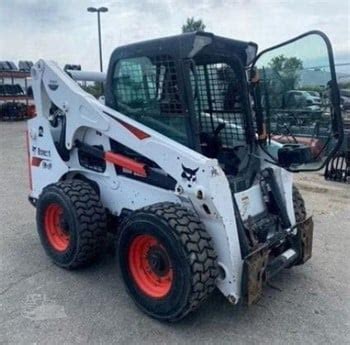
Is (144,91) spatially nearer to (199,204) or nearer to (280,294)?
(199,204)

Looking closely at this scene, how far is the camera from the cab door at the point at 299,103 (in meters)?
3.03

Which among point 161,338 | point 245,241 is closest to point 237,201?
point 245,241

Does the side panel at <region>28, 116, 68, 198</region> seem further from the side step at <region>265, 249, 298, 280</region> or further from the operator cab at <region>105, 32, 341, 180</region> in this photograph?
the side step at <region>265, 249, 298, 280</region>

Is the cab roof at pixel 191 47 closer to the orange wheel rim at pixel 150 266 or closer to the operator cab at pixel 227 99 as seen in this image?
the operator cab at pixel 227 99

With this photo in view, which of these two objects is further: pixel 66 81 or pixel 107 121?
Answer: pixel 66 81

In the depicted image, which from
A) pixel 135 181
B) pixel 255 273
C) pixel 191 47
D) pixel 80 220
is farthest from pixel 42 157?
pixel 255 273

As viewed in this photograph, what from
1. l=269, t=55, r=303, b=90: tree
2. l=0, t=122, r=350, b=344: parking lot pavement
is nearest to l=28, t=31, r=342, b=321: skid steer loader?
l=269, t=55, r=303, b=90: tree

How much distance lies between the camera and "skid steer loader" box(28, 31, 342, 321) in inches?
116

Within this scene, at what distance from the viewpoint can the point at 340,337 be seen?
2.92m

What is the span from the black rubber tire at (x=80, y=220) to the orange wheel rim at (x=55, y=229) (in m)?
0.11

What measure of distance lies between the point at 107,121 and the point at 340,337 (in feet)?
8.01

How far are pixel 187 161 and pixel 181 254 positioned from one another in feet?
2.15

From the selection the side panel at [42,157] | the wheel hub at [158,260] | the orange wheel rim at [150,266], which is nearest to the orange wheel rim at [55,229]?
the side panel at [42,157]

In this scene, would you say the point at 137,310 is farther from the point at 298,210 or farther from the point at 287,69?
the point at 287,69
